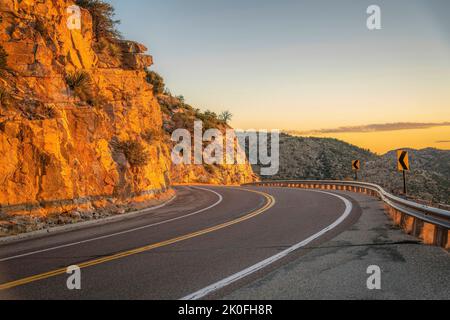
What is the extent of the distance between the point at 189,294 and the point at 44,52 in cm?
1508

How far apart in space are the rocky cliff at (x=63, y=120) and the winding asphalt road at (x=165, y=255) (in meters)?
2.61

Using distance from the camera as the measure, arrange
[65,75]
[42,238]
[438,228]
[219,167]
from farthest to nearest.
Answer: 1. [219,167]
2. [65,75]
3. [42,238]
4. [438,228]

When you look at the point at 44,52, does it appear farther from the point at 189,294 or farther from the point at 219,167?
the point at 219,167

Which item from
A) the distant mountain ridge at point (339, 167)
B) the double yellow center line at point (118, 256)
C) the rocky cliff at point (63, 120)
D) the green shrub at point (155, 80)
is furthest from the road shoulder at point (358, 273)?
the distant mountain ridge at point (339, 167)

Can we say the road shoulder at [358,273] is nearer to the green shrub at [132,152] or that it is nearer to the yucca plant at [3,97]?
the yucca plant at [3,97]

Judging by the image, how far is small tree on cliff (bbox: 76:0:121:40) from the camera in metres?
24.1

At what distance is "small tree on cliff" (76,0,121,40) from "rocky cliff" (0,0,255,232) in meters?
0.78

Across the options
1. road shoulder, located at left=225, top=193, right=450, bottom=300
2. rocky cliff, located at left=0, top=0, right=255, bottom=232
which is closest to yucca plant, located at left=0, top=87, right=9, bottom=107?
rocky cliff, located at left=0, top=0, right=255, bottom=232

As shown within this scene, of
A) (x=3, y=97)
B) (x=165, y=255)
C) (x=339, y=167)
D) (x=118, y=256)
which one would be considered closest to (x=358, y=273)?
(x=165, y=255)

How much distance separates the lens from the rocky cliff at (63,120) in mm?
14312
